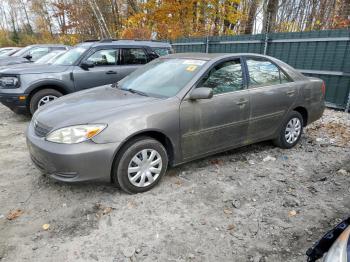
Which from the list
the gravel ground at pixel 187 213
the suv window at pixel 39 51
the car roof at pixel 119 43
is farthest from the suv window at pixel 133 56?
the suv window at pixel 39 51

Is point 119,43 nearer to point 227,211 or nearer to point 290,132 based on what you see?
point 290,132

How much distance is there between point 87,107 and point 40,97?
3539 millimetres

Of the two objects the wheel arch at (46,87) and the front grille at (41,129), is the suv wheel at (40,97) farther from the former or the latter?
Result: the front grille at (41,129)

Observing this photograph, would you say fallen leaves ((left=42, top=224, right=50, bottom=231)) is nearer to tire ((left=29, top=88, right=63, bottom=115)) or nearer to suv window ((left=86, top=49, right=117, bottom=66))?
tire ((left=29, top=88, right=63, bottom=115))

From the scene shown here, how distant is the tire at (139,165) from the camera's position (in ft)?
10.6

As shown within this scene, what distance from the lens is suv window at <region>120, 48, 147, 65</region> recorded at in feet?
23.4

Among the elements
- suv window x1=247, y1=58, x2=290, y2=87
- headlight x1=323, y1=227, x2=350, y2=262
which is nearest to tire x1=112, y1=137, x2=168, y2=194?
suv window x1=247, y1=58, x2=290, y2=87

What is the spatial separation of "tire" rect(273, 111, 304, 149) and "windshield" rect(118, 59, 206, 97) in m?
1.86

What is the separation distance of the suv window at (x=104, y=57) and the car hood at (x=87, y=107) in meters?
3.07

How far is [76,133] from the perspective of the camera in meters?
3.04

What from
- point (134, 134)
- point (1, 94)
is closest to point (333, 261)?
point (134, 134)

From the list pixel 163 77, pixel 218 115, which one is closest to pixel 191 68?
pixel 163 77

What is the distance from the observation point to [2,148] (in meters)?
4.94

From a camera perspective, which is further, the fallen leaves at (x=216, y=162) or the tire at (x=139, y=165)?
the fallen leaves at (x=216, y=162)
